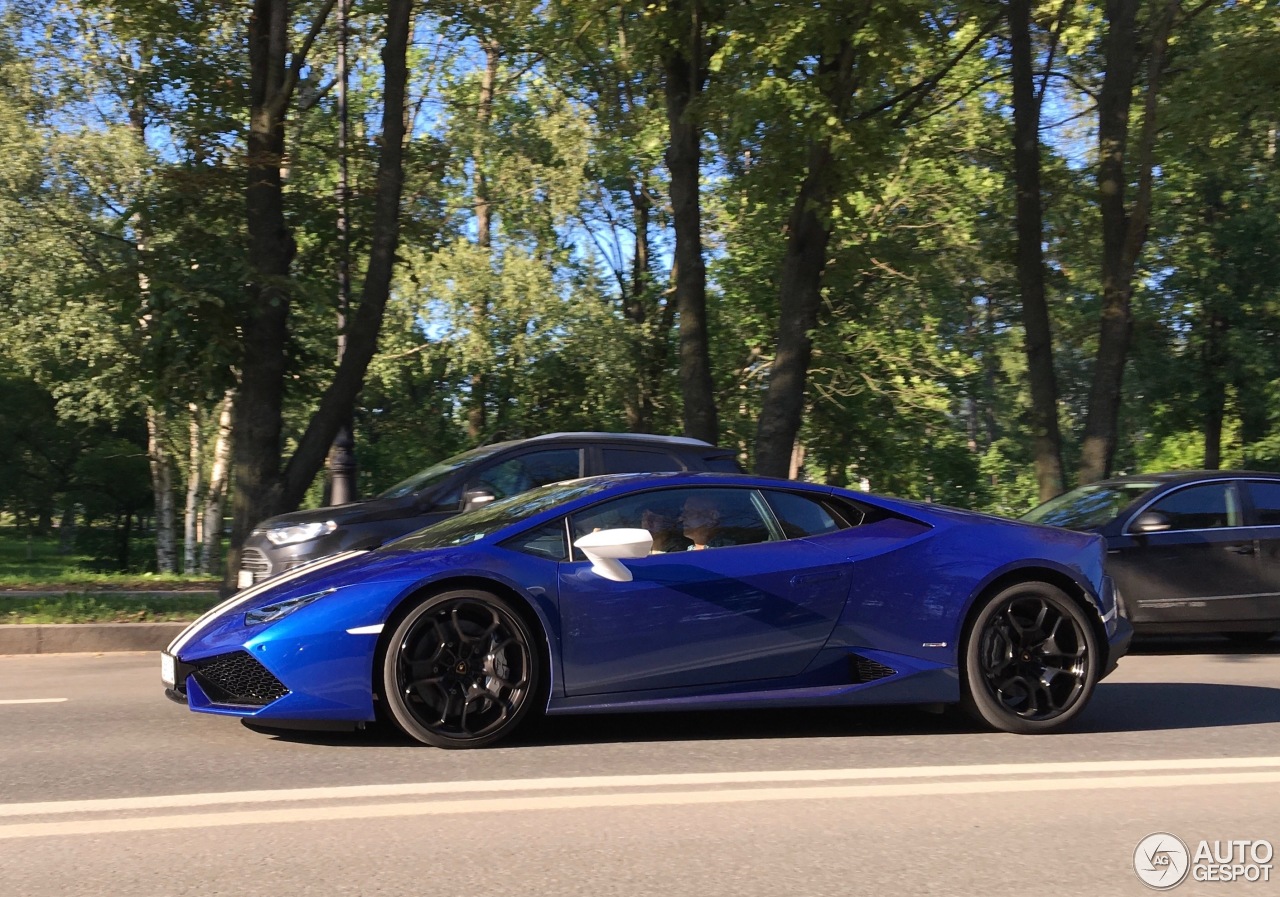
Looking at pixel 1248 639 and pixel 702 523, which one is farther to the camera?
pixel 1248 639

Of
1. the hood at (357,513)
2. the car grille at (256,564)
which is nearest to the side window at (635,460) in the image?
the hood at (357,513)

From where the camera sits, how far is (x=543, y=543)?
5781 mm

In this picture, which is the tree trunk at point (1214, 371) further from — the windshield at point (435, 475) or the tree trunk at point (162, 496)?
the tree trunk at point (162, 496)

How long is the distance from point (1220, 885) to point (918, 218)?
21586 mm

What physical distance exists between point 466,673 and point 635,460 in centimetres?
473

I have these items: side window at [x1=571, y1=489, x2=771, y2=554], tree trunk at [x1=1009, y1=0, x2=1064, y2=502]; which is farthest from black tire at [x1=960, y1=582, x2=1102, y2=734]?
tree trunk at [x1=1009, y1=0, x2=1064, y2=502]

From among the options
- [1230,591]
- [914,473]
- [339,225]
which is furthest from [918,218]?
[1230,591]

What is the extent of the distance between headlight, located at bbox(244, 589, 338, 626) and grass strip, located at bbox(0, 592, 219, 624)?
5206 mm

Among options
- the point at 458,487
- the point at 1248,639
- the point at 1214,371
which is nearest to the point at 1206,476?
the point at 1248,639

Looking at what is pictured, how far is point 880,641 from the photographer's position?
591 cm

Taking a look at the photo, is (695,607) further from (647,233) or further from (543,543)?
(647,233)

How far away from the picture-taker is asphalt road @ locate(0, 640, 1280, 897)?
13.0 feet

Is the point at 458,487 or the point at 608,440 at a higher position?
the point at 608,440

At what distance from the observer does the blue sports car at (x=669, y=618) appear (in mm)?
5441
